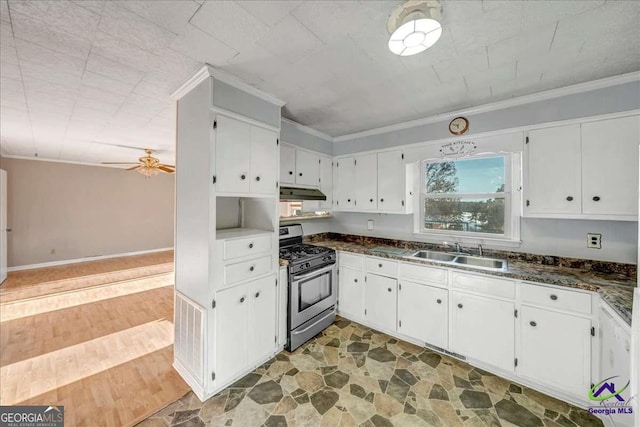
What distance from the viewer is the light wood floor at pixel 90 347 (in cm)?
187

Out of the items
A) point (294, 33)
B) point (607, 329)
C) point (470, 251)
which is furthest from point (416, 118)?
point (607, 329)

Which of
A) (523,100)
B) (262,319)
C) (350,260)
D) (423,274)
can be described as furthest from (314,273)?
(523,100)

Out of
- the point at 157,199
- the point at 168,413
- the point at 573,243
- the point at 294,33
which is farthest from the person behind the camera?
the point at 157,199

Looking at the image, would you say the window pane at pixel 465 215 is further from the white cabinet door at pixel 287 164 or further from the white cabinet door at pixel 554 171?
the white cabinet door at pixel 287 164

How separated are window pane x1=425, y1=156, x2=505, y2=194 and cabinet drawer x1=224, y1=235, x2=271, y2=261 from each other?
227 cm

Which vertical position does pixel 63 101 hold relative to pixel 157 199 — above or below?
above

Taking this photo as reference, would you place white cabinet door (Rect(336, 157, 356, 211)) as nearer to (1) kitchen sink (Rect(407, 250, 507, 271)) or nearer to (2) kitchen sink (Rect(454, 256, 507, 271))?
(1) kitchen sink (Rect(407, 250, 507, 271))

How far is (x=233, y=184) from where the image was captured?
2.01 metres

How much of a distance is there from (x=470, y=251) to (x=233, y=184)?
2728 mm

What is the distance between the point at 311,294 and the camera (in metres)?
2.72

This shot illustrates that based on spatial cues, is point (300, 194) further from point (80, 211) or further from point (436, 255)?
point (80, 211)

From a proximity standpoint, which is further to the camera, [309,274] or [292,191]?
[292,191]

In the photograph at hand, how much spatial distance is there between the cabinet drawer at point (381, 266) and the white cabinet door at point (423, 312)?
17 centimetres

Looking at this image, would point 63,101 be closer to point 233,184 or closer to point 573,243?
point 233,184
